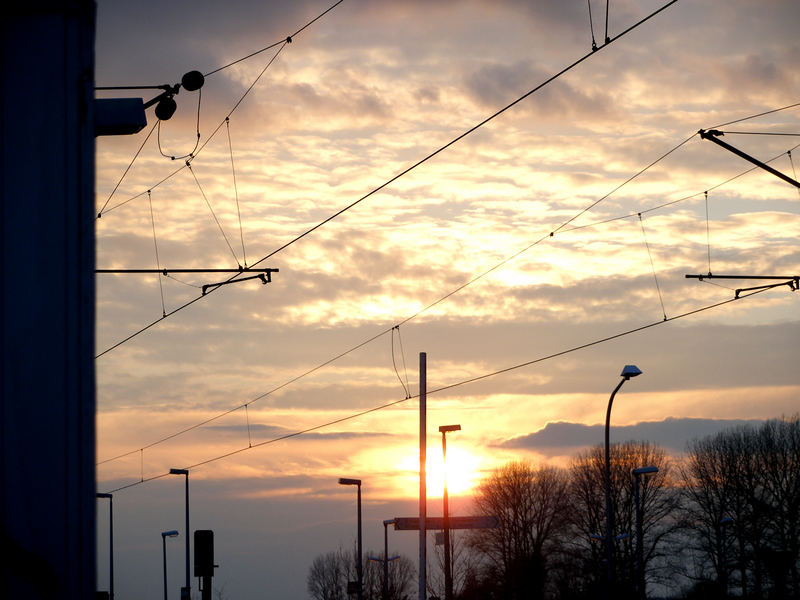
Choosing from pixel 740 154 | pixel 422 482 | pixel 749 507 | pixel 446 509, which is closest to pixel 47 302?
pixel 740 154

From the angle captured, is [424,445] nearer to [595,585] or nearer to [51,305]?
[51,305]

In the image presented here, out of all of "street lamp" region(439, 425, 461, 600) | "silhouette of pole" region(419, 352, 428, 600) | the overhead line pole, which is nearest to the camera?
the overhead line pole

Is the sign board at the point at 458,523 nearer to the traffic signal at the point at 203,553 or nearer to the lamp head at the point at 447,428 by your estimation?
the lamp head at the point at 447,428

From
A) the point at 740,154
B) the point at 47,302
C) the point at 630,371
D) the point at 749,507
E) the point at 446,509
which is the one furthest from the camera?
the point at 749,507

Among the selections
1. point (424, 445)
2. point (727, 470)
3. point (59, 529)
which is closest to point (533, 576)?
point (727, 470)

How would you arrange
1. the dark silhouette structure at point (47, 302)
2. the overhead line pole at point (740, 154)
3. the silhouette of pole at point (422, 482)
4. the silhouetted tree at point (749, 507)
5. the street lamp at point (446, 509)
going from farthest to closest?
the silhouetted tree at point (749, 507) < the street lamp at point (446, 509) < the silhouette of pole at point (422, 482) < the overhead line pole at point (740, 154) < the dark silhouette structure at point (47, 302)

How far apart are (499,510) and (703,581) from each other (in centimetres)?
1503

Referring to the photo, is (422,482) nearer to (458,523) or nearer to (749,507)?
(458,523)

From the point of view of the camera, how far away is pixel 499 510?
3036 inches

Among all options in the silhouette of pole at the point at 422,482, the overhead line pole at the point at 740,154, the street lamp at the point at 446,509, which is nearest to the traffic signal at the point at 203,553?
the overhead line pole at the point at 740,154

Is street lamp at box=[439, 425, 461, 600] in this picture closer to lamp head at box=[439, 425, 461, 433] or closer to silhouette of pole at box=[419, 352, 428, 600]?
lamp head at box=[439, 425, 461, 433]

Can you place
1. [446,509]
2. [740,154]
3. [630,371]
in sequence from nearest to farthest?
[740,154], [630,371], [446,509]

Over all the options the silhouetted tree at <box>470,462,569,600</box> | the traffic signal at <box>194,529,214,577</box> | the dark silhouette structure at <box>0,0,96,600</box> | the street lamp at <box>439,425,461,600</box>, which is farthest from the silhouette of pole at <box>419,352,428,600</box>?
the silhouetted tree at <box>470,462,569,600</box>

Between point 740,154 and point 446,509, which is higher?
point 740,154
